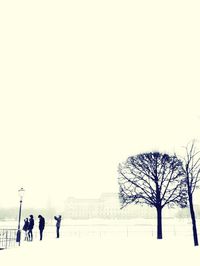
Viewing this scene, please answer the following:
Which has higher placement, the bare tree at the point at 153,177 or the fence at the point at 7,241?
the bare tree at the point at 153,177

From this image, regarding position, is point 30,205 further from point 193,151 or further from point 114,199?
point 193,151

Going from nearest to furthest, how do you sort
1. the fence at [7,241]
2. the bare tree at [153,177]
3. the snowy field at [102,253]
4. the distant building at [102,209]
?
the snowy field at [102,253]
the fence at [7,241]
the bare tree at [153,177]
the distant building at [102,209]

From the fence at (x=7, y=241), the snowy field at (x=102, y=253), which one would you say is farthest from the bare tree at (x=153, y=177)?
the fence at (x=7, y=241)

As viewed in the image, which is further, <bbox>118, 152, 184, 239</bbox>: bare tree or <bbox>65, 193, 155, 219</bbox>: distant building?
<bbox>65, 193, 155, 219</bbox>: distant building

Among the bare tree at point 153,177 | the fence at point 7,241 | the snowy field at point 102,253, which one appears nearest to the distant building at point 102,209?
the bare tree at point 153,177

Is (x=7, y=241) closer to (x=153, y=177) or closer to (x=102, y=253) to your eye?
(x=102, y=253)

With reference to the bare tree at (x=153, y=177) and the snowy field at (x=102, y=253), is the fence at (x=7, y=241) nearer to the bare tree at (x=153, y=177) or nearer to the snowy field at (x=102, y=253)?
the snowy field at (x=102, y=253)

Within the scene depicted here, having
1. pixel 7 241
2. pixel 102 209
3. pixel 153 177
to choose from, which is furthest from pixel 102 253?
pixel 102 209

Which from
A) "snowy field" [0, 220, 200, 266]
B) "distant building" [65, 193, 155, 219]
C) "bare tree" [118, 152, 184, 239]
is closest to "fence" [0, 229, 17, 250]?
"snowy field" [0, 220, 200, 266]

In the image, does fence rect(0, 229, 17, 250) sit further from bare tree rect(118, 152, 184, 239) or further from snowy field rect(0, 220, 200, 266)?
bare tree rect(118, 152, 184, 239)

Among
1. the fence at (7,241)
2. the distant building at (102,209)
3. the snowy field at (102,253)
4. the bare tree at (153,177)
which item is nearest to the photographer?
the snowy field at (102,253)

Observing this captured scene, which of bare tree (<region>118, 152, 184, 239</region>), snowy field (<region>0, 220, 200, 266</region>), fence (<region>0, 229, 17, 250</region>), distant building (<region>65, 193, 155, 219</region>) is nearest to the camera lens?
snowy field (<region>0, 220, 200, 266</region>)

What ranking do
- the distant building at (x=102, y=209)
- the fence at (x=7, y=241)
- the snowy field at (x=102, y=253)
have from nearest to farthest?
1. the snowy field at (x=102, y=253)
2. the fence at (x=7, y=241)
3. the distant building at (x=102, y=209)

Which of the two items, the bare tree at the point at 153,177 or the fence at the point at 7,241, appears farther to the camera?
the bare tree at the point at 153,177
